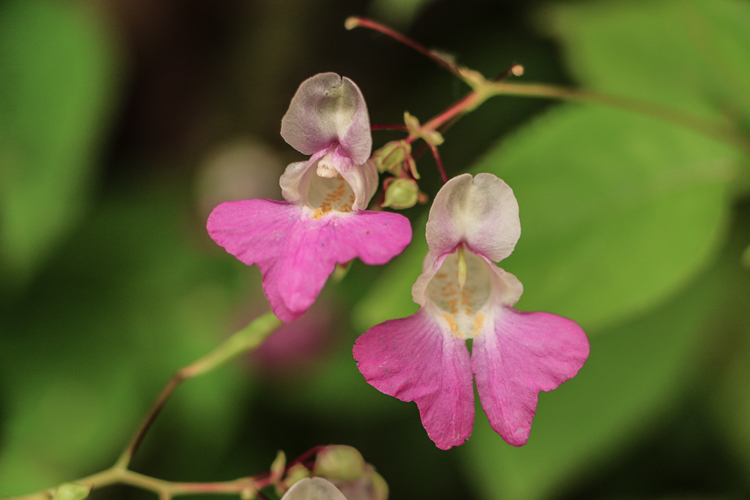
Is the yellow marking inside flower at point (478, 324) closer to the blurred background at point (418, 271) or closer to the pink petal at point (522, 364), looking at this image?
the pink petal at point (522, 364)

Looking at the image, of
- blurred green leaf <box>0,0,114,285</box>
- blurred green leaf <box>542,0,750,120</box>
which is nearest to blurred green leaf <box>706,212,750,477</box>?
blurred green leaf <box>542,0,750,120</box>

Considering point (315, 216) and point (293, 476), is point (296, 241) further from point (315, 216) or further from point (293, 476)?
point (293, 476)

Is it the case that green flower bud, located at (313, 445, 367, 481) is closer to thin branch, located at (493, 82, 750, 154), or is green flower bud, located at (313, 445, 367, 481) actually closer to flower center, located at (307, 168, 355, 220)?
flower center, located at (307, 168, 355, 220)

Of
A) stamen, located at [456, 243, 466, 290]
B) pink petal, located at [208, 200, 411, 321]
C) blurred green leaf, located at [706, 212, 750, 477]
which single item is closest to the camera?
pink petal, located at [208, 200, 411, 321]

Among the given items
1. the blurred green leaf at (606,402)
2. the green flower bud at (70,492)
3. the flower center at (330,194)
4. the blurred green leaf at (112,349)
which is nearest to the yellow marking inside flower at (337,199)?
the flower center at (330,194)

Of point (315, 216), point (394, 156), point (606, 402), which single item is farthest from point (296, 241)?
point (606, 402)

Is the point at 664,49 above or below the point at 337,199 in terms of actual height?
above

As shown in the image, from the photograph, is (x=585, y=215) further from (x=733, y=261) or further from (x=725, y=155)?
(x=733, y=261)
